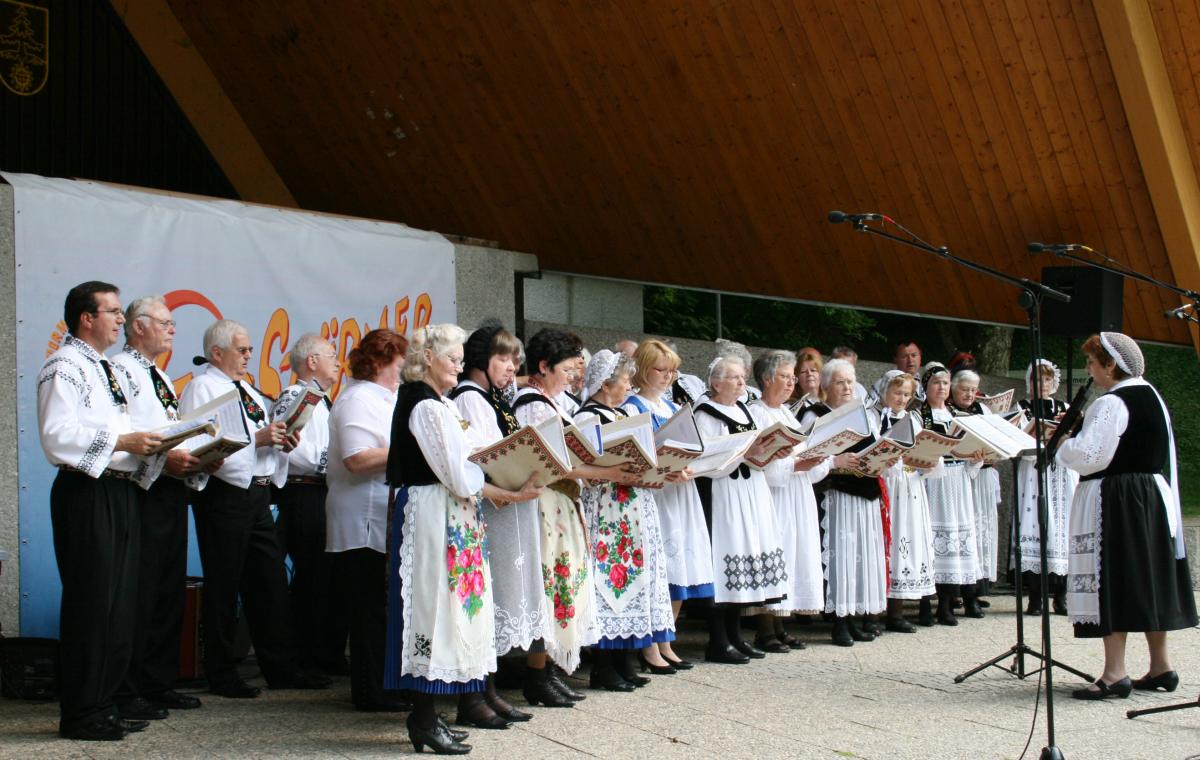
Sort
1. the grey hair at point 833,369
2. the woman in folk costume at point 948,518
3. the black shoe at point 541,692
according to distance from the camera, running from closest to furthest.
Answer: the black shoe at point 541,692, the grey hair at point 833,369, the woman in folk costume at point 948,518

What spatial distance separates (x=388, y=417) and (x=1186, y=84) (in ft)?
17.8

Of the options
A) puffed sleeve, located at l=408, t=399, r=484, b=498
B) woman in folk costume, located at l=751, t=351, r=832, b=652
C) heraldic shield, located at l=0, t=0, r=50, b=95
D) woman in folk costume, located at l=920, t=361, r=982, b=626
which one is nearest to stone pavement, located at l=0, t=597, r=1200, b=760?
woman in folk costume, located at l=751, t=351, r=832, b=652

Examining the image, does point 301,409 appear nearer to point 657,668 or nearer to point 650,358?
point 650,358

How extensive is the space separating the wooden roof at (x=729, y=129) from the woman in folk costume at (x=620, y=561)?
3413mm

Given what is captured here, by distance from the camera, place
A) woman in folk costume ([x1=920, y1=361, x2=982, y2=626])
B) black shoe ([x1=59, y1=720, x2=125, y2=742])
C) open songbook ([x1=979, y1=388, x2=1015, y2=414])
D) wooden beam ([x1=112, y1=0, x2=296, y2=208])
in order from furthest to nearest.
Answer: wooden beam ([x1=112, y1=0, x2=296, y2=208]) < open songbook ([x1=979, y1=388, x2=1015, y2=414]) < woman in folk costume ([x1=920, y1=361, x2=982, y2=626]) < black shoe ([x1=59, y1=720, x2=125, y2=742])

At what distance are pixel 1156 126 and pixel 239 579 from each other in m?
6.00

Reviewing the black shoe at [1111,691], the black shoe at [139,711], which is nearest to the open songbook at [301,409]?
the black shoe at [139,711]

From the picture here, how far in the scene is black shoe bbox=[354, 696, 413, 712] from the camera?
580 centimetres

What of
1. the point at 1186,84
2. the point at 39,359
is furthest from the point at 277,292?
the point at 1186,84

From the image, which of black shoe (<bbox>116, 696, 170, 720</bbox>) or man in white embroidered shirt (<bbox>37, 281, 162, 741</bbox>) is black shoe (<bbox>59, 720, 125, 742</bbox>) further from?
black shoe (<bbox>116, 696, 170, 720</bbox>)

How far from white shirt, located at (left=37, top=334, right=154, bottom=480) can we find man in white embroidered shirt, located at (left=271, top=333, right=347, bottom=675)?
4.82 feet

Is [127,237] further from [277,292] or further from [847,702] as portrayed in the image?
[847,702]

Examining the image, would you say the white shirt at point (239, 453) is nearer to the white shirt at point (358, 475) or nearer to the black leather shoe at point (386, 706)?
the white shirt at point (358, 475)

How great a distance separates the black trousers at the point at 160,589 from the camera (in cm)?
566
